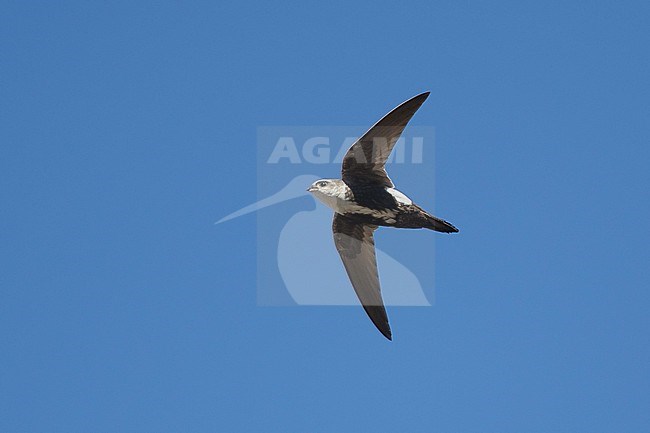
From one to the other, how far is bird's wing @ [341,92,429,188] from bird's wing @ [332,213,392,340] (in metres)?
0.99

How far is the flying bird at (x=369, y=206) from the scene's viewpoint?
16.2m

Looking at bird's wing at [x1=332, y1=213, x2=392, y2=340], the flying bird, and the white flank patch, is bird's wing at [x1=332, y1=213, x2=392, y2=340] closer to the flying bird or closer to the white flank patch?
the flying bird

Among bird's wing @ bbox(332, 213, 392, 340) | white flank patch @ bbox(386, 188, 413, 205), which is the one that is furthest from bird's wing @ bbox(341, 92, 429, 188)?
bird's wing @ bbox(332, 213, 392, 340)

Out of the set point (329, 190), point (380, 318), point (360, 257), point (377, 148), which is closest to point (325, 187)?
point (329, 190)

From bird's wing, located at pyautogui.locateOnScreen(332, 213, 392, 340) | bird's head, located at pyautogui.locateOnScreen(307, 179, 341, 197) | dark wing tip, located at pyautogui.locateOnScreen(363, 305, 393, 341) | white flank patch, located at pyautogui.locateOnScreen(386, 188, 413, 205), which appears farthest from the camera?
bird's wing, located at pyautogui.locateOnScreen(332, 213, 392, 340)

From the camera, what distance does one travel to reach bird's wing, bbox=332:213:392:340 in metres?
17.4

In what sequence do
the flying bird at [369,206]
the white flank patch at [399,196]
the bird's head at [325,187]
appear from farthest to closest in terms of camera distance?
the bird's head at [325,187], the white flank patch at [399,196], the flying bird at [369,206]

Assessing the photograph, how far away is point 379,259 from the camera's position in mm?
17875

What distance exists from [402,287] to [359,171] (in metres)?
2.34

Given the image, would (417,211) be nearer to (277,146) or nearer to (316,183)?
(316,183)

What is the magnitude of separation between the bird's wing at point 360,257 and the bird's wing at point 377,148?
0.99 m

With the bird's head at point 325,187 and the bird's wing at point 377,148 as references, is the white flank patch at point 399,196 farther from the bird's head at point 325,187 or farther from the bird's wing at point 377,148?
the bird's head at point 325,187

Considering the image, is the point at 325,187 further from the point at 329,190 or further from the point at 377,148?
the point at 377,148

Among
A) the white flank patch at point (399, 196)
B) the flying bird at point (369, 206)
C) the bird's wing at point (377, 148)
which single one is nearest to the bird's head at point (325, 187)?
the flying bird at point (369, 206)
